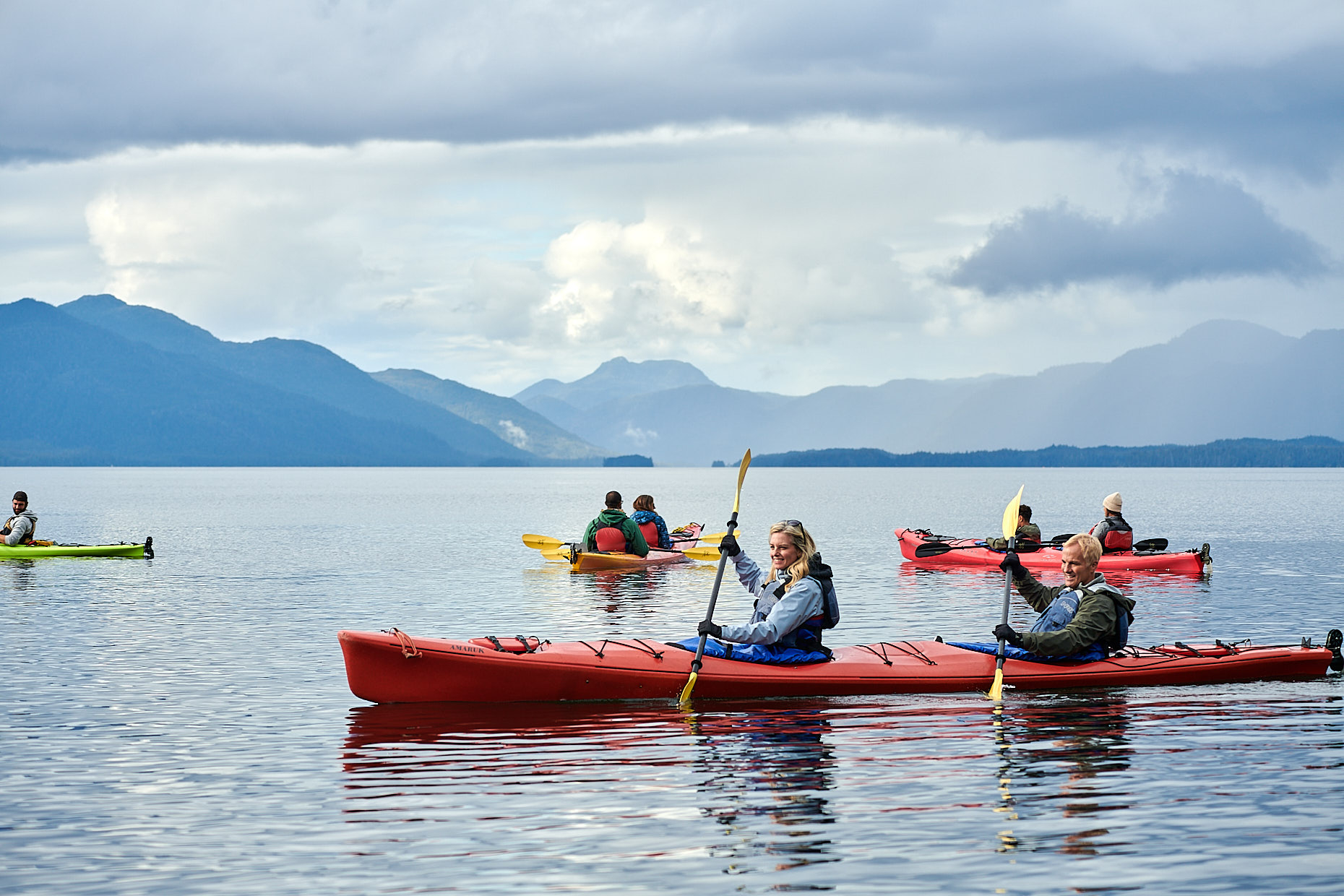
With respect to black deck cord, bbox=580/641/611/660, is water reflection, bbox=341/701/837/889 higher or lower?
lower

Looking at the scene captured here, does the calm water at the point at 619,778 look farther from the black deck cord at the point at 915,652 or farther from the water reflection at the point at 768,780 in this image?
the black deck cord at the point at 915,652

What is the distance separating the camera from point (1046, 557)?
3319 centimetres

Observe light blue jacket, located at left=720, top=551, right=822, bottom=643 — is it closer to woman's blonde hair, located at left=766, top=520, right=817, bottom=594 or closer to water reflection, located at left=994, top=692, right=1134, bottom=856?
woman's blonde hair, located at left=766, top=520, right=817, bottom=594

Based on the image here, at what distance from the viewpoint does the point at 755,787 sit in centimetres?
1164

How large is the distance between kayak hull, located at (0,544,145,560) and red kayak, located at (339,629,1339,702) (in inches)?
894

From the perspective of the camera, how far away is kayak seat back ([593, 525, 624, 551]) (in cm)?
3272

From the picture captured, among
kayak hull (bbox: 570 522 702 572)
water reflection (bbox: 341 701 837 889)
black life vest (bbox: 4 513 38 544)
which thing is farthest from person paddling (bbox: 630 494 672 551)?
water reflection (bbox: 341 701 837 889)

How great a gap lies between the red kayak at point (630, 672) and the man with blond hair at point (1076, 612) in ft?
1.06

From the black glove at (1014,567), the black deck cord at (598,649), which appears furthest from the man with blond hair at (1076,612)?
the black deck cord at (598,649)

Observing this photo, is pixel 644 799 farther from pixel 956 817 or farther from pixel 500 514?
pixel 500 514

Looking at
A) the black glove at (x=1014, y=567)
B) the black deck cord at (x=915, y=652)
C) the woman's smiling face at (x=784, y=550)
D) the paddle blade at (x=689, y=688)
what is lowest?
the paddle blade at (x=689, y=688)

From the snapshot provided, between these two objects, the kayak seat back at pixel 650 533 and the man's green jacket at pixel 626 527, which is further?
the kayak seat back at pixel 650 533

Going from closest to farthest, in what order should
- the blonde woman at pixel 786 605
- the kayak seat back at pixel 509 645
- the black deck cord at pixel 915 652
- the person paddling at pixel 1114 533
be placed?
the blonde woman at pixel 786 605
the kayak seat back at pixel 509 645
the black deck cord at pixel 915 652
the person paddling at pixel 1114 533

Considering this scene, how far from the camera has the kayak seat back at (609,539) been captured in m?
32.7
